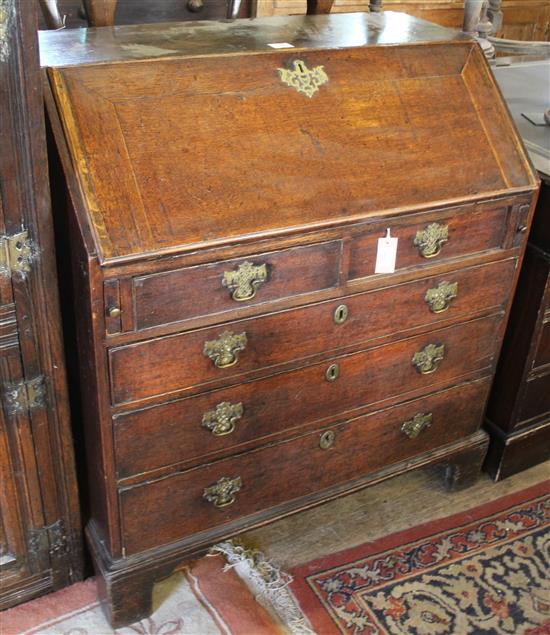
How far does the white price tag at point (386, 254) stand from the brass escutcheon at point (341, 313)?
0.35 feet

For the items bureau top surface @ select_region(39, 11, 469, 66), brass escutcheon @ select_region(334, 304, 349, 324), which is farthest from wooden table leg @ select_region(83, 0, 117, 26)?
brass escutcheon @ select_region(334, 304, 349, 324)

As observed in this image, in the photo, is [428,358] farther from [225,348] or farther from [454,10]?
[454,10]

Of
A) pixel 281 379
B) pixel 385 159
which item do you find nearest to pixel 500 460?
pixel 281 379

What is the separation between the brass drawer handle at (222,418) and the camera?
64.7 inches

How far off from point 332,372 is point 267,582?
23.0 inches

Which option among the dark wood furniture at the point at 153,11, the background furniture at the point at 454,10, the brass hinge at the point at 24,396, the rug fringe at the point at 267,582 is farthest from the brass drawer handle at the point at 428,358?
the background furniture at the point at 454,10

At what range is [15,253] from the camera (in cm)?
142

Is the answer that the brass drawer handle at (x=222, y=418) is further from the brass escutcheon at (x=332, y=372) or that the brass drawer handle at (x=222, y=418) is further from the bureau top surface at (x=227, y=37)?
the bureau top surface at (x=227, y=37)

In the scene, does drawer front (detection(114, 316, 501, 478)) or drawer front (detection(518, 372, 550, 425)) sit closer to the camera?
drawer front (detection(114, 316, 501, 478))

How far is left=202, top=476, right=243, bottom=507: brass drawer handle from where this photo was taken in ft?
5.74

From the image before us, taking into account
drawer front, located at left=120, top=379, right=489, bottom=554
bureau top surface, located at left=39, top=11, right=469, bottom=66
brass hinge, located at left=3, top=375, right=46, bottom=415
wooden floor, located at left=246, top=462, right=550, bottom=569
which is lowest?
wooden floor, located at left=246, top=462, right=550, bottom=569

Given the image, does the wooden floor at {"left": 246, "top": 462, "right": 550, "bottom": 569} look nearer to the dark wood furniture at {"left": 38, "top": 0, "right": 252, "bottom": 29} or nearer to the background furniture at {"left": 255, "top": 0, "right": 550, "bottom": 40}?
the dark wood furniture at {"left": 38, "top": 0, "right": 252, "bottom": 29}

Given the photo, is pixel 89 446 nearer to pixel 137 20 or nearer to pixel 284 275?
pixel 284 275

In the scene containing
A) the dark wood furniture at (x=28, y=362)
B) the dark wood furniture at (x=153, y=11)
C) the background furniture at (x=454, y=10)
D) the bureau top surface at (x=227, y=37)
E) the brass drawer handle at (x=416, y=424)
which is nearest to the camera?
the dark wood furniture at (x=28, y=362)
